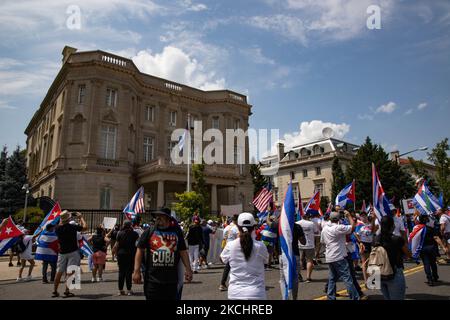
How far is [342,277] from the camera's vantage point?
22.4 ft

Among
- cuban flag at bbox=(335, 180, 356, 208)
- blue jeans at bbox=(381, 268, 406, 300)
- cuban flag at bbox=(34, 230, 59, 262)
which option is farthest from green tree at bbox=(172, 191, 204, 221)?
blue jeans at bbox=(381, 268, 406, 300)

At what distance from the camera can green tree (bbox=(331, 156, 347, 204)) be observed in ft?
163

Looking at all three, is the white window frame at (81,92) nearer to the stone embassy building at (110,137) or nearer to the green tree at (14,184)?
the stone embassy building at (110,137)

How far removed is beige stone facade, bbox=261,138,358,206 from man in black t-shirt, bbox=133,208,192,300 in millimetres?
51511

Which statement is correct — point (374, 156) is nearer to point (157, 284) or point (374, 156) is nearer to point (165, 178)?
point (165, 178)

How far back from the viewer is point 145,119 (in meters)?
36.1

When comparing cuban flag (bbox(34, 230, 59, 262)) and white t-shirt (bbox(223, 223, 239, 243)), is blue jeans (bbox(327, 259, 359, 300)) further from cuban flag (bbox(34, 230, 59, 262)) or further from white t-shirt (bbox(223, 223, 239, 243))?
cuban flag (bbox(34, 230, 59, 262))

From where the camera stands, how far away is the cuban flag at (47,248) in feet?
33.6

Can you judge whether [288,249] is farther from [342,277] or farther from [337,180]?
[337,180]

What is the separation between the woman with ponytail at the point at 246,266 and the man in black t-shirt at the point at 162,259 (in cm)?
68

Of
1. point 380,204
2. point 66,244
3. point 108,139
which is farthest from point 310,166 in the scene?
point 66,244

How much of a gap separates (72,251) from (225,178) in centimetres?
2545

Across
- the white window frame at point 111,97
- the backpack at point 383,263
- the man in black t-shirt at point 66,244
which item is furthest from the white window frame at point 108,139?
the backpack at point 383,263
